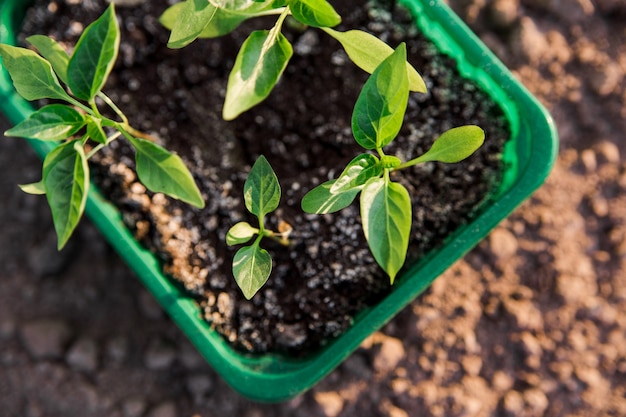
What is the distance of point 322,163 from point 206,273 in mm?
330

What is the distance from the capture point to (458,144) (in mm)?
998

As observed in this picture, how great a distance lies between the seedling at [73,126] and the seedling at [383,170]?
22 centimetres

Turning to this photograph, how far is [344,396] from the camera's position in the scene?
156 cm

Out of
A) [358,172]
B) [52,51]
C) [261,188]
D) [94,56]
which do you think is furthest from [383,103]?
[52,51]

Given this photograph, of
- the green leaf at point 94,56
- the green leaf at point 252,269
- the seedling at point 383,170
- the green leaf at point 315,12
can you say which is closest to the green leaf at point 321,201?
the seedling at point 383,170

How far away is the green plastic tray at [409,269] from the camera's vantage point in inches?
48.9

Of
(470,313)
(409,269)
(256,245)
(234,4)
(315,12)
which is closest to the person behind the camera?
(234,4)

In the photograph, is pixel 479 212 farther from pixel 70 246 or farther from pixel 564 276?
pixel 70 246

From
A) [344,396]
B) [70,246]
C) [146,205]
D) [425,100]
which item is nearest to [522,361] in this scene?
[344,396]

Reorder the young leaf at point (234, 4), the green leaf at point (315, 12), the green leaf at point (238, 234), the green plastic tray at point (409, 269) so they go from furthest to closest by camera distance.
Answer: the green plastic tray at point (409, 269)
the green leaf at point (238, 234)
the green leaf at point (315, 12)
the young leaf at point (234, 4)

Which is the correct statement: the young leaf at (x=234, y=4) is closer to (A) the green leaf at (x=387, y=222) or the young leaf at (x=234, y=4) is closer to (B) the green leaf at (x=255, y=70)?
(B) the green leaf at (x=255, y=70)

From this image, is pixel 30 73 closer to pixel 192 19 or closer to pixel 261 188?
pixel 192 19

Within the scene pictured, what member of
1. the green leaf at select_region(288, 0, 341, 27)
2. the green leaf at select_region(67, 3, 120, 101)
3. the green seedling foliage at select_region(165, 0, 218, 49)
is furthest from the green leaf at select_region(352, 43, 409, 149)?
the green leaf at select_region(67, 3, 120, 101)

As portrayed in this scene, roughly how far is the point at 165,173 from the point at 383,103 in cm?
35
